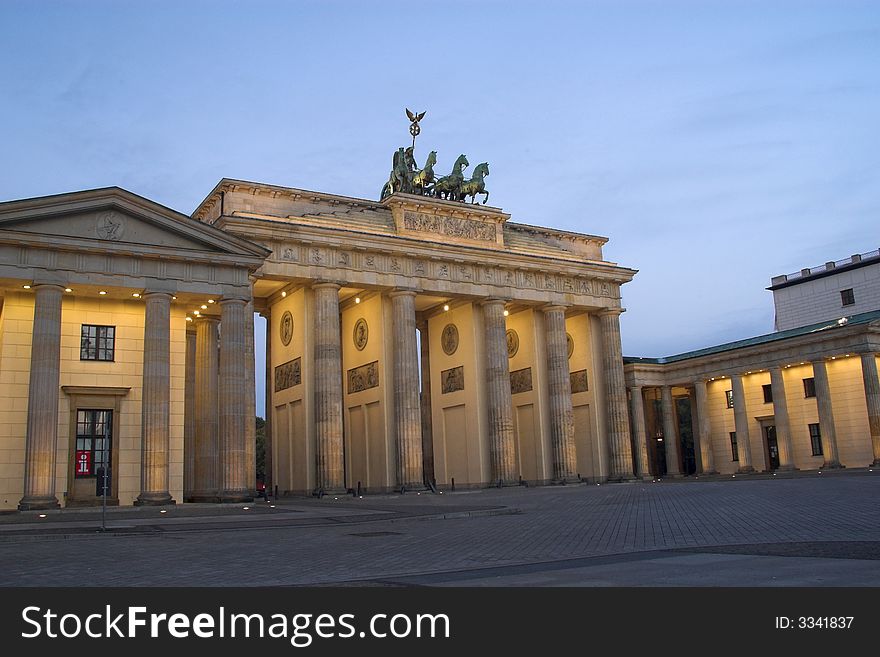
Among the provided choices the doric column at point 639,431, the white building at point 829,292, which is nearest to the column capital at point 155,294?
the doric column at point 639,431

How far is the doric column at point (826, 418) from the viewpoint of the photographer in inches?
2370

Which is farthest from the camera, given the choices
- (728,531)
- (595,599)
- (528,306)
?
(528,306)

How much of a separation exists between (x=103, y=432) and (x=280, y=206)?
20011mm

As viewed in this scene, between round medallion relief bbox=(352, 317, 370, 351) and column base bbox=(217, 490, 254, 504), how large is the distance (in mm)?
20953

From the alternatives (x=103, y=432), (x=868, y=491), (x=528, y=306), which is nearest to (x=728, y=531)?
(x=868, y=491)

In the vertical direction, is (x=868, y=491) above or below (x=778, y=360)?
below

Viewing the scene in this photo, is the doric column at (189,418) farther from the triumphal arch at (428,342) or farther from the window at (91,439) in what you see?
the triumphal arch at (428,342)

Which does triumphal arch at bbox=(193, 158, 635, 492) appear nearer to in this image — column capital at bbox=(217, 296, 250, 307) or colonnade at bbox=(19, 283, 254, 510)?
colonnade at bbox=(19, 283, 254, 510)

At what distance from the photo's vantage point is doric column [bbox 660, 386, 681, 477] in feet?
237

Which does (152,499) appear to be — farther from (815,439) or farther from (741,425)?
(815,439)

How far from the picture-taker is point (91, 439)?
36.3 metres

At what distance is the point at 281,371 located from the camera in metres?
55.9

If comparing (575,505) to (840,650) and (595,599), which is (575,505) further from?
(840,650)

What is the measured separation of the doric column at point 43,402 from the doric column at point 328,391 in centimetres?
1762
